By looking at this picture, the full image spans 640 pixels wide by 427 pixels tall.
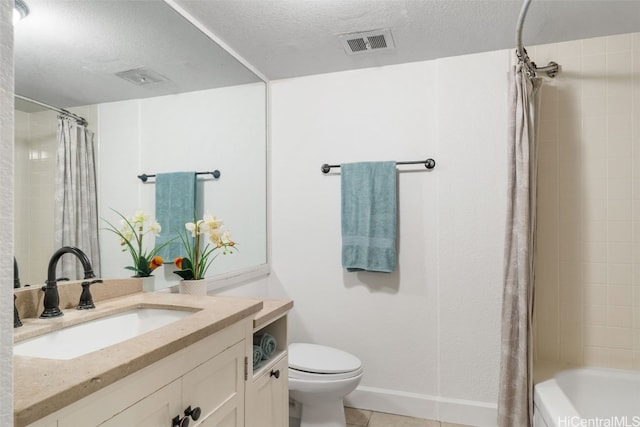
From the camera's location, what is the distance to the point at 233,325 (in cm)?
124

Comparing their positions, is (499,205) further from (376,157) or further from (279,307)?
(279,307)

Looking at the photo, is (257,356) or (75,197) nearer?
(75,197)

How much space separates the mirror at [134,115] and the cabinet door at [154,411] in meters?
0.64

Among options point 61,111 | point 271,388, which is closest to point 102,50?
point 61,111

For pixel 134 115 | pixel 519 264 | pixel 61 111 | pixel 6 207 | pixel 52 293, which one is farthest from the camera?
pixel 519 264

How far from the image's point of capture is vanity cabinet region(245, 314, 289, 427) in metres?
1.39

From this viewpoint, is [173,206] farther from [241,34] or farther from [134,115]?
[241,34]

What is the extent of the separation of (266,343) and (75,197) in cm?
92

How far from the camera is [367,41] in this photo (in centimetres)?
212

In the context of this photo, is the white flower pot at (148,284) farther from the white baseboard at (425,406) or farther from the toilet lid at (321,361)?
the white baseboard at (425,406)

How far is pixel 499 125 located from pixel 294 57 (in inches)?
50.2

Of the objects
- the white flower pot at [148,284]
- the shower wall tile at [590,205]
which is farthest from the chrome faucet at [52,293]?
the shower wall tile at [590,205]

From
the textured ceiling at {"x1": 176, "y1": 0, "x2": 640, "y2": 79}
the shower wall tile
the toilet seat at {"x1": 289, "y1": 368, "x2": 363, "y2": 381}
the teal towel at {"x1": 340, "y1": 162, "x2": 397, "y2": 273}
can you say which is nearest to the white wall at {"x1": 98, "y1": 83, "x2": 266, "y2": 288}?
the textured ceiling at {"x1": 176, "y1": 0, "x2": 640, "y2": 79}

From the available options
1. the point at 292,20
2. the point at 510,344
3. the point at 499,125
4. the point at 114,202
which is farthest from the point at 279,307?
the point at 499,125
